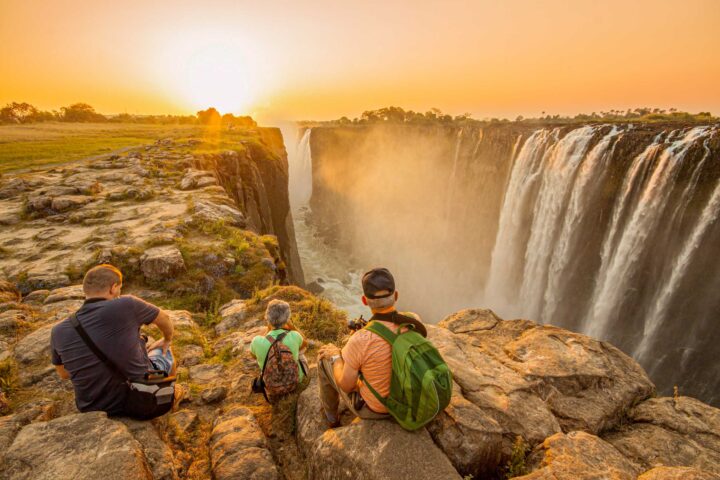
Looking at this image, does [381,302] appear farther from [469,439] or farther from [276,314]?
[276,314]

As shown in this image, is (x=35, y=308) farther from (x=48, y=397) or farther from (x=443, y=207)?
(x=443, y=207)

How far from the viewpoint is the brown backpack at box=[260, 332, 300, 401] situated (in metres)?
4.21

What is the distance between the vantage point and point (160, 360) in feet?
13.4

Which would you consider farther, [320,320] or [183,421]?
[320,320]

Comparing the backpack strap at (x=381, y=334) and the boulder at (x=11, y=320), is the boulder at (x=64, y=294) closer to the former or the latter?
the boulder at (x=11, y=320)

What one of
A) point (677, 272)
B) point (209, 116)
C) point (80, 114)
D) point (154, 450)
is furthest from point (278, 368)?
point (80, 114)

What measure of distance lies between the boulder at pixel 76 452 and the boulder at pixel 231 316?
3806mm

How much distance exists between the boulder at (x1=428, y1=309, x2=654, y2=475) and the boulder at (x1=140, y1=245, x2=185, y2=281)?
6.78 metres

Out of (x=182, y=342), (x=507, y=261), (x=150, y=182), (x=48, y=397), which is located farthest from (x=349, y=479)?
(x=507, y=261)

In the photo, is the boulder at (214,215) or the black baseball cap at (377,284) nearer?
the black baseball cap at (377,284)

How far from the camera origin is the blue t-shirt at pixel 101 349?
10.2ft

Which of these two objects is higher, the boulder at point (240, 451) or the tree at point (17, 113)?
the tree at point (17, 113)

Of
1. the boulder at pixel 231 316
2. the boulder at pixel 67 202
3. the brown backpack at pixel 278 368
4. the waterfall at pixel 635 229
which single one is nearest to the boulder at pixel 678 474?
the brown backpack at pixel 278 368

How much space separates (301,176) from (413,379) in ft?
200
